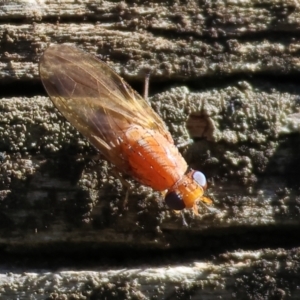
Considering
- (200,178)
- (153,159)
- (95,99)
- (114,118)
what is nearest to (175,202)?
(200,178)

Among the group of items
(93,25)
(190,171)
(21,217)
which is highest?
(93,25)

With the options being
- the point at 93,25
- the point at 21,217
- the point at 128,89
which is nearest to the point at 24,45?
the point at 93,25

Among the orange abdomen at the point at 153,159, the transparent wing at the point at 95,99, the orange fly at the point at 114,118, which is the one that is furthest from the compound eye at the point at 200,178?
the transparent wing at the point at 95,99

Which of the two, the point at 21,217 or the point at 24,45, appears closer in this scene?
the point at 21,217

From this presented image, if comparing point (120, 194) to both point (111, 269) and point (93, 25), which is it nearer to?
point (111, 269)

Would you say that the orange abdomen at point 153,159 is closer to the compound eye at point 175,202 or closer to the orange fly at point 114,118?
the orange fly at point 114,118

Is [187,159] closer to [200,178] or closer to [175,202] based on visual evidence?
[200,178]
